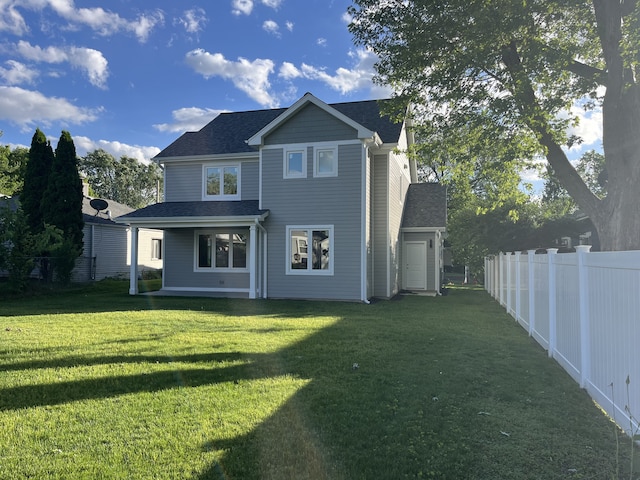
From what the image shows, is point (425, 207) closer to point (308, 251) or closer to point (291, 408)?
point (308, 251)

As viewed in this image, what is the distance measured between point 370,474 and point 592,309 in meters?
2.96

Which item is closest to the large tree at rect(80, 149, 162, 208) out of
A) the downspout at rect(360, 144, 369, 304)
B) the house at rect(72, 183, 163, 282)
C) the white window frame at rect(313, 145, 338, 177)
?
the house at rect(72, 183, 163, 282)

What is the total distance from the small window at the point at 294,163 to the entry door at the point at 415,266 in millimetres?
6269

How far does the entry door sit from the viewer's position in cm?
1808

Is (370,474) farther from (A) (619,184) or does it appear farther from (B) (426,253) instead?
(B) (426,253)

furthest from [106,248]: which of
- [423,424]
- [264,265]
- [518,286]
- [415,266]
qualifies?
[423,424]

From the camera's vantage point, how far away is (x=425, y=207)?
63.4 ft

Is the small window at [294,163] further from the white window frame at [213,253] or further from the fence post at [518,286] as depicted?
the fence post at [518,286]

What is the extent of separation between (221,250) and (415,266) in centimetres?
818

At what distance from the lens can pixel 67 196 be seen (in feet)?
61.4

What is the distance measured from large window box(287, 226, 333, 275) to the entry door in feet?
17.1

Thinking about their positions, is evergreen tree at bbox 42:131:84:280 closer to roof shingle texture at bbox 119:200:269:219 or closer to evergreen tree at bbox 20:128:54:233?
evergreen tree at bbox 20:128:54:233

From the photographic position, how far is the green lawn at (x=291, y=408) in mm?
3105

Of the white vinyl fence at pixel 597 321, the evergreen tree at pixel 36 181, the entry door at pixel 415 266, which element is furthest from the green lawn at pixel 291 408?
the evergreen tree at pixel 36 181
